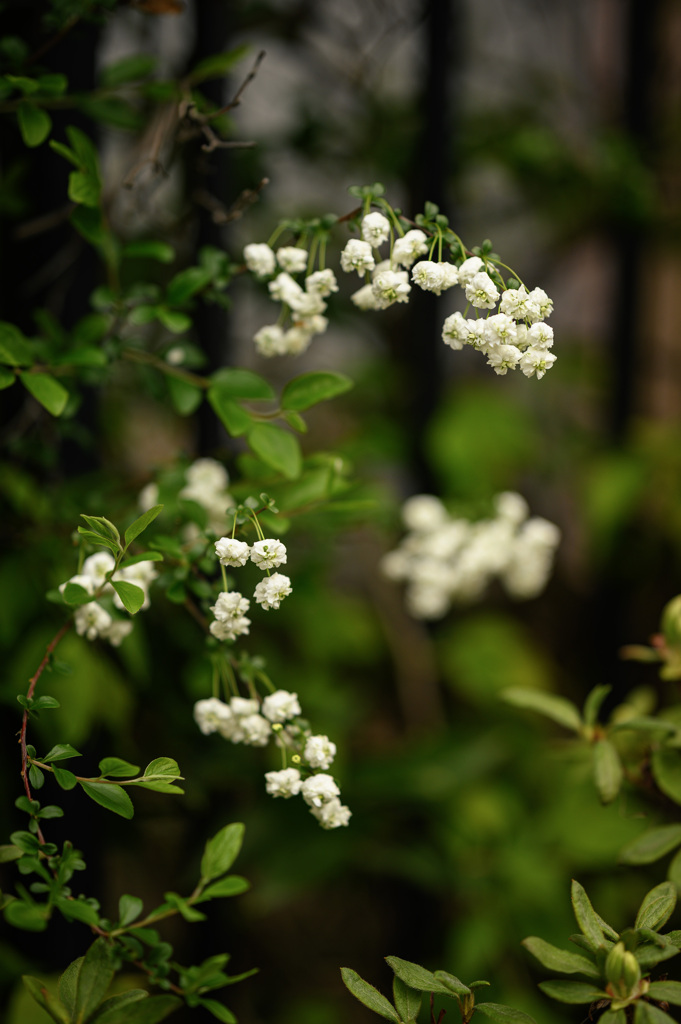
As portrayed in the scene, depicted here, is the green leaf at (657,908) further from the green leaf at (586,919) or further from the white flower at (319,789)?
the white flower at (319,789)

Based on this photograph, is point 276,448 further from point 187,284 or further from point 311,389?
point 187,284

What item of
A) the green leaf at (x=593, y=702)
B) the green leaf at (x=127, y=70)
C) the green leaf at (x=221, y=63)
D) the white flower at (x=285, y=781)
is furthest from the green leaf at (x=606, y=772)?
the green leaf at (x=127, y=70)

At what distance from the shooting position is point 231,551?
0.47 meters

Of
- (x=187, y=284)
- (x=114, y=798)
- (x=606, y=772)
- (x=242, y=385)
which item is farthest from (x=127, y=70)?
(x=606, y=772)

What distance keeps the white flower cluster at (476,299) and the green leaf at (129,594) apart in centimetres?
26

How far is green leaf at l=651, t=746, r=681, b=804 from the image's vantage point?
2.00ft

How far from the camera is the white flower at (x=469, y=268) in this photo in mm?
494

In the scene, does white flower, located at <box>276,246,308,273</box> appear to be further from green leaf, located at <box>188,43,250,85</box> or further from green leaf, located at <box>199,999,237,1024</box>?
green leaf, located at <box>199,999,237,1024</box>

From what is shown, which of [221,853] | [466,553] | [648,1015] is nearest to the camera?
[648,1015]

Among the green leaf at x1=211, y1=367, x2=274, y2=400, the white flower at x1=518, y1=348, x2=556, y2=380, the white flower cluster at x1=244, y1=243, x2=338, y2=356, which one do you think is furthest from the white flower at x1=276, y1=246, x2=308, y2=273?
the white flower at x1=518, y1=348, x2=556, y2=380

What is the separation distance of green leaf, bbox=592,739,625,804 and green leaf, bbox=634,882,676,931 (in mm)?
88

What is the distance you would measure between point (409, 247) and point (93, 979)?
53 centimetres

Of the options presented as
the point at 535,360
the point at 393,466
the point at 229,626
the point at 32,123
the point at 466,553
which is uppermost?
the point at 32,123

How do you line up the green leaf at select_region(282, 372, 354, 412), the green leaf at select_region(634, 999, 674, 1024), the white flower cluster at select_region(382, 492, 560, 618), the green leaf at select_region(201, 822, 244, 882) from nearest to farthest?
1. the green leaf at select_region(634, 999, 674, 1024)
2. the green leaf at select_region(201, 822, 244, 882)
3. the green leaf at select_region(282, 372, 354, 412)
4. the white flower cluster at select_region(382, 492, 560, 618)
